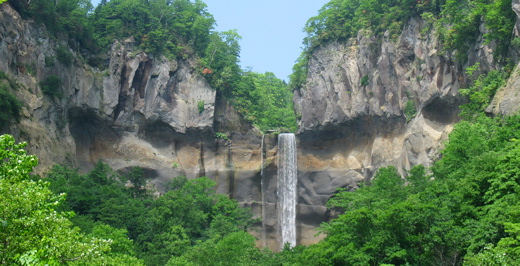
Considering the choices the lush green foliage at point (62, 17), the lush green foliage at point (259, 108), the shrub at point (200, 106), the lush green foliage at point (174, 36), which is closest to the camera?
the lush green foliage at point (62, 17)

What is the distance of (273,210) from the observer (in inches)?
1781

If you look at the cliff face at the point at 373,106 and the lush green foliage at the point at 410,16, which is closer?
the lush green foliage at the point at 410,16

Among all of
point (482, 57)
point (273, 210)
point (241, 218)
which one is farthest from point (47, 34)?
point (482, 57)

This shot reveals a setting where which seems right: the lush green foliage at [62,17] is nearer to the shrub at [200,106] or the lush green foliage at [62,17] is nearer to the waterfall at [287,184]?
the shrub at [200,106]

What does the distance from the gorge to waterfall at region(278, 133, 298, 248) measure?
0.09m

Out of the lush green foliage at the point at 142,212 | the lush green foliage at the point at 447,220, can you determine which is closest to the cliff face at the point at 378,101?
the lush green foliage at the point at 447,220

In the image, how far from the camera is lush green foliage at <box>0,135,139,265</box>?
8.59m

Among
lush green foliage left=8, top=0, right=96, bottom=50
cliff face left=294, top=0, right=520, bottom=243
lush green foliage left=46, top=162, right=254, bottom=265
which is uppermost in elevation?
lush green foliage left=8, top=0, right=96, bottom=50

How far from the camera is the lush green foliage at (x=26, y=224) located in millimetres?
8594

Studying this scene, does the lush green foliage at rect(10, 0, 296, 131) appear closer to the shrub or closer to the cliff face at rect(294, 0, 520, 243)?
the shrub

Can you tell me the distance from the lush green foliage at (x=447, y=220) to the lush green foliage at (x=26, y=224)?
10.8 meters

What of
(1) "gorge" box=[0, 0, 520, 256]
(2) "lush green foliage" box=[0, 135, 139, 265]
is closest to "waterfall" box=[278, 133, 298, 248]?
(1) "gorge" box=[0, 0, 520, 256]

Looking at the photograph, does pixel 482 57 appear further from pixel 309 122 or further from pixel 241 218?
pixel 241 218

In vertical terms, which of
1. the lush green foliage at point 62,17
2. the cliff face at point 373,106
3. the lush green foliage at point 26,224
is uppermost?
the lush green foliage at point 62,17
